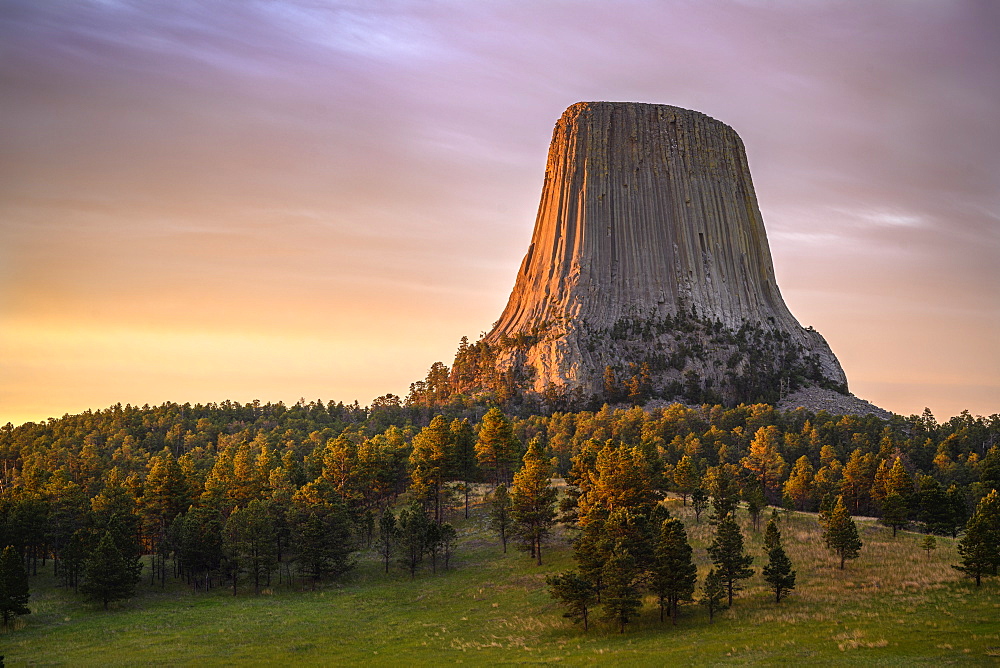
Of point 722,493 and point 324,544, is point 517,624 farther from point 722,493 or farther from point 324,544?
point 722,493

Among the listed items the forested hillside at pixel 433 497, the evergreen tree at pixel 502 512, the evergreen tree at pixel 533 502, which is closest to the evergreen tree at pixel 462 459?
the forested hillside at pixel 433 497

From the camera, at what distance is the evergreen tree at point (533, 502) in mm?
71938

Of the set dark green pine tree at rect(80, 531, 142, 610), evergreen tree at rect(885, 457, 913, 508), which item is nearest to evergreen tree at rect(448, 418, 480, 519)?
dark green pine tree at rect(80, 531, 142, 610)

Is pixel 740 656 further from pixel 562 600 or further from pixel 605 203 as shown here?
pixel 605 203

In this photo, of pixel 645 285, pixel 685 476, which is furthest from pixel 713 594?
pixel 645 285

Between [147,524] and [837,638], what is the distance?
196 ft

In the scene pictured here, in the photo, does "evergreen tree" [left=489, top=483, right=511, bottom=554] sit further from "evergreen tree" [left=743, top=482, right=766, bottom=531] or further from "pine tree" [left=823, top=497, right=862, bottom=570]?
"pine tree" [left=823, top=497, right=862, bottom=570]

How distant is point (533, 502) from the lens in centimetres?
7269

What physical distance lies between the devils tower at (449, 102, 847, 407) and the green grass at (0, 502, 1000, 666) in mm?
89445

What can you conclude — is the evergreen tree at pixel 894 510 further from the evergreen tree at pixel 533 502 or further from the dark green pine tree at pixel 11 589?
the dark green pine tree at pixel 11 589

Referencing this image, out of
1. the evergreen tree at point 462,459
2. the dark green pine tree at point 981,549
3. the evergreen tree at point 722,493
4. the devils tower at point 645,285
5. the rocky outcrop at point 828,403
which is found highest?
the devils tower at point 645,285

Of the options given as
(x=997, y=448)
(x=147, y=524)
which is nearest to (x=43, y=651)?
(x=147, y=524)

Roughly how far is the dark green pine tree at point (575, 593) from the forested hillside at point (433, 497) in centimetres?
42

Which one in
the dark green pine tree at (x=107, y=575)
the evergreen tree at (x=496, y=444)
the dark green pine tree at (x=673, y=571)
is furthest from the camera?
the evergreen tree at (x=496, y=444)
